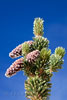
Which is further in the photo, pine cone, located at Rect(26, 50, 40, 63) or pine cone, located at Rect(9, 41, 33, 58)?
pine cone, located at Rect(9, 41, 33, 58)

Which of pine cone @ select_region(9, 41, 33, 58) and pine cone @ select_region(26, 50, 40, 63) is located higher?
pine cone @ select_region(9, 41, 33, 58)

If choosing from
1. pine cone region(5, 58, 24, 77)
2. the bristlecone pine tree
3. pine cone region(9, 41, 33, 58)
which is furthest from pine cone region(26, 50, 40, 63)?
pine cone region(9, 41, 33, 58)

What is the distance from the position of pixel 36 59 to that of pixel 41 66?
28 cm

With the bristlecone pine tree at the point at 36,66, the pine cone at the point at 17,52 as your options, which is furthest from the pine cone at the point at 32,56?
the pine cone at the point at 17,52

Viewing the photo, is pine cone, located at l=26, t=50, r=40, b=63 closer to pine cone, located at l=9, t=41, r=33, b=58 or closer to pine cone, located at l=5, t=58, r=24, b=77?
pine cone, located at l=5, t=58, r=24, b=77

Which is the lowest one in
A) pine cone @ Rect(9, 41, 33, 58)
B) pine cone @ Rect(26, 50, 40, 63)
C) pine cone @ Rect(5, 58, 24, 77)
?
pine cone @ Rect(5, 58, 24, 77)

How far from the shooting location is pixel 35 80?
5297 mm

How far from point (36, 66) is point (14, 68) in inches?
22.9

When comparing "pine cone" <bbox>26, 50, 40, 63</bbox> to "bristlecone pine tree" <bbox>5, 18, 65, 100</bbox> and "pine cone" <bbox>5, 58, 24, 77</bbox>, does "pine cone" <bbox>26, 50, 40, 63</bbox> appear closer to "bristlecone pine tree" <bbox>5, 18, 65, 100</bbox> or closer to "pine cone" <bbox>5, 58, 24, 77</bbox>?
"bristlecone pine tree" <bbox>5, 18, 65, 100</bbox>

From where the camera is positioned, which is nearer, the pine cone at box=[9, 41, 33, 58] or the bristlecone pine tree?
the bristlecone pine tree

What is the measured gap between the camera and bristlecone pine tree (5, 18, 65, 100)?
5.34 m

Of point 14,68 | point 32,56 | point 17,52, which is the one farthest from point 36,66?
point 17,52

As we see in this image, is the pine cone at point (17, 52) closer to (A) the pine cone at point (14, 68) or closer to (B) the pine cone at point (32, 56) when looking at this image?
(A) the pine cone at point (14, 68)

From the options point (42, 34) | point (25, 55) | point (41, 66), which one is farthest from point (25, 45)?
point (42, 34)
